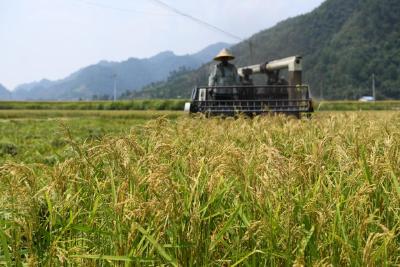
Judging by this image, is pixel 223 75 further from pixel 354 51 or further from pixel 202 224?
pixel 354 51

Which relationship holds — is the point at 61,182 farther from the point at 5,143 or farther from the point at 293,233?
the point at 5,143

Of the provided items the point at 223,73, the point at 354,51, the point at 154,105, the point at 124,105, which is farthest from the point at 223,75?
the point at 354,51

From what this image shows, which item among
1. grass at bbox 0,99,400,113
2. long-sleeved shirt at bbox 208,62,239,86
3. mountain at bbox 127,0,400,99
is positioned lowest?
grass at bbox 0,99,400,113

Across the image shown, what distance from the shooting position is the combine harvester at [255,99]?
11.3 m

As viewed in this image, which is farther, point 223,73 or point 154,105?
point 154,105

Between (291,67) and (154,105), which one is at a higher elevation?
(291,67)

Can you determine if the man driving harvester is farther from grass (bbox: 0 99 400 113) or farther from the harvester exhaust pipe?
grass (bbox: 0 99 400 113)

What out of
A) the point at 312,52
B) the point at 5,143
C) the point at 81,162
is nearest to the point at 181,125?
the point at 81,162

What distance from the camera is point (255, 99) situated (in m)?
12.5

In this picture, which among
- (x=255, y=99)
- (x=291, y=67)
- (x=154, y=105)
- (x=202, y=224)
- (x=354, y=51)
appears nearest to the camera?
(x=202, y=224)

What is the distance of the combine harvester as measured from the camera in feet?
37.1

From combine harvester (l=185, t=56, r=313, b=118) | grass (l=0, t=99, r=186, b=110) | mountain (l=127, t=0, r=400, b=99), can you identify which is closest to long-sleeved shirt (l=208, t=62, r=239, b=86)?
combine harvester (l=185, t=56, r=313, b=118)

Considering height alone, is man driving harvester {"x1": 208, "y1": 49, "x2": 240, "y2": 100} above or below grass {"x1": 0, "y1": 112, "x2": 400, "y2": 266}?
above

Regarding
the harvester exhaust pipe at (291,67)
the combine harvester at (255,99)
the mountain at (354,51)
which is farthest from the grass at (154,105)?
the mountain at (354,51)
